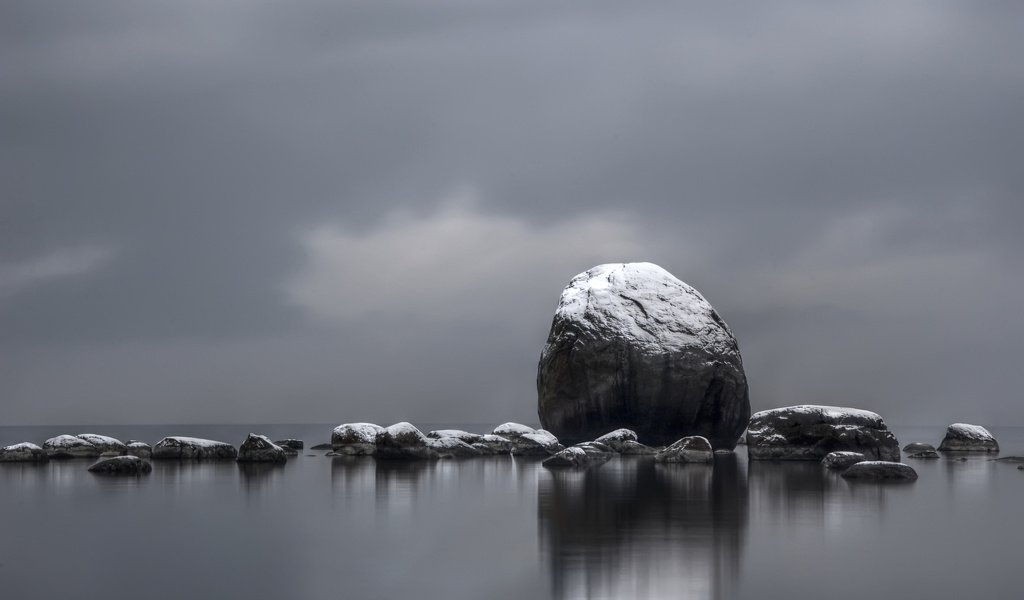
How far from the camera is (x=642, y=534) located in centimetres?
1180

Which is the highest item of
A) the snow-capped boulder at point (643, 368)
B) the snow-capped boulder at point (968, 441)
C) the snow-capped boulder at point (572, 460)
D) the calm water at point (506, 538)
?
the snow-capped boulder at point (643, 368)

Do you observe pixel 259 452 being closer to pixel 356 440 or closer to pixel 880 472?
pixel 356 440

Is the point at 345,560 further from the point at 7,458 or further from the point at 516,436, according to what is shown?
the point at 516,436

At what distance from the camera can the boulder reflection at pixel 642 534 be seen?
8719 mm

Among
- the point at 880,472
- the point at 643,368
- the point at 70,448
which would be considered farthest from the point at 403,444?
the point at 880,472

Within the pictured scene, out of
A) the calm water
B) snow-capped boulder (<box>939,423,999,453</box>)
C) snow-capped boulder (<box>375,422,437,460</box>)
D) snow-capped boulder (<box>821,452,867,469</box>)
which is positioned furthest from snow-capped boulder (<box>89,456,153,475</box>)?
snow-capped boulder (<box>939,423,999,453</box>)

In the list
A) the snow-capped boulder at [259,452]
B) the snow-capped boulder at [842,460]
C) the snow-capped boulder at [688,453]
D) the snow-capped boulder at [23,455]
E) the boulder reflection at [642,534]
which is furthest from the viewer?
the snow-capped boulder at [688,453]

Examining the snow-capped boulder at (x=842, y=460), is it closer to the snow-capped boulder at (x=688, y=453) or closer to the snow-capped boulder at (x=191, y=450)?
the snow-capped boulder at (x=688, y=453)

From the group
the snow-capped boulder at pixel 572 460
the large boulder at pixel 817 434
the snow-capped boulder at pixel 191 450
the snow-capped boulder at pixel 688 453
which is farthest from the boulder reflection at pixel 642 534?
the snow-capped boulder at pixel 191 450

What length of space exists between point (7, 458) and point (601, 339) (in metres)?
19.8

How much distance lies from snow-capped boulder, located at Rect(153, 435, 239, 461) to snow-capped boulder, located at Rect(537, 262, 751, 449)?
13307 millimetres

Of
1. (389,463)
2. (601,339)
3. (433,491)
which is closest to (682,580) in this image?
(433,491)

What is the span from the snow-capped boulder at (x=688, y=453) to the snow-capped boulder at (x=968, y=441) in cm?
1686

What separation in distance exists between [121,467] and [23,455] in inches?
281
